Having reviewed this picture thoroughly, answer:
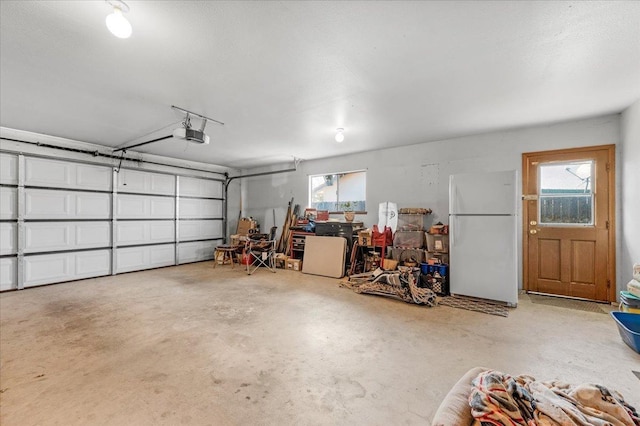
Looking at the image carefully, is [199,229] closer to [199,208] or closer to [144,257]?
[199,208]

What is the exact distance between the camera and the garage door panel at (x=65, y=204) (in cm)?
475

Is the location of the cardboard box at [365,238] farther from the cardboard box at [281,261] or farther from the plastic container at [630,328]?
the plastic container at [630,328]

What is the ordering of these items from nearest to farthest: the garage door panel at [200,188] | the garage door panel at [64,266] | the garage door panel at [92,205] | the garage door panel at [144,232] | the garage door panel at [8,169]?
the garage door panel at [8,169] → the garage door panel at [64,266] → the garage door panel at [92,205] → the garage door panel at [144,232] → the garage door panel at [200,188]

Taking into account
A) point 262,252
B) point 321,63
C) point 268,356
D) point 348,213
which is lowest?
point 268,356

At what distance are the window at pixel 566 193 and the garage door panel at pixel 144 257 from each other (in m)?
7.84

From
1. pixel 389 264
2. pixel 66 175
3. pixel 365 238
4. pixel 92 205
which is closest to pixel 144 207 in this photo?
pixel 92 205

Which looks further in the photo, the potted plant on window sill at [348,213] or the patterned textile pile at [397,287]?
the potted plant on window sill at [348,213]

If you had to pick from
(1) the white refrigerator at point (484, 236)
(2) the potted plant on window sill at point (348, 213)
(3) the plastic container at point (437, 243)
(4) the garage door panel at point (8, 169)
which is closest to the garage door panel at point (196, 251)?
(4) the garage door panel at point (8, 169)

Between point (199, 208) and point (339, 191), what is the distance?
13.0ft

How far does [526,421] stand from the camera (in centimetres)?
113

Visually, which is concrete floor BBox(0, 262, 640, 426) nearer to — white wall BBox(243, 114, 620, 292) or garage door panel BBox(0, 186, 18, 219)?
garage door panel BBox(0, 186, 18, 219)

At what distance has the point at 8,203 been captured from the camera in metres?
4.53

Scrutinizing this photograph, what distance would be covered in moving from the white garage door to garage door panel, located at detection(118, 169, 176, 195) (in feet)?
0.06

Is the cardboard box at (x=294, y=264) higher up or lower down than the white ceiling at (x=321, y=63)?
lower down
